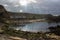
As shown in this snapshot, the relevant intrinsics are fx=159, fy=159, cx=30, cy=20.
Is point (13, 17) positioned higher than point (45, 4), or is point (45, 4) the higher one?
point (45, 4)

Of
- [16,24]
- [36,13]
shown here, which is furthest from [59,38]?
[16,24]

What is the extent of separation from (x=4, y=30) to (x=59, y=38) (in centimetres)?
122

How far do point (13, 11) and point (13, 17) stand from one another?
15cm

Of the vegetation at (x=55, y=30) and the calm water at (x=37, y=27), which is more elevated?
the calm water at (x=37, y=27)

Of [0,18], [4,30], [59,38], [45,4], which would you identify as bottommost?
[59,38]

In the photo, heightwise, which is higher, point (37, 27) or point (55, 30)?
point (37, 27)

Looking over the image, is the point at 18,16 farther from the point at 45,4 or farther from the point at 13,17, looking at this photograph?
the point at 45,4

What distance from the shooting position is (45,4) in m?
3.69

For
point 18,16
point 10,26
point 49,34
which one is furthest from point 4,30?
point 49,34

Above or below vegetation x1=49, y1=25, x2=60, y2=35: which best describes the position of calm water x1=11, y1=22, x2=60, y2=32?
above

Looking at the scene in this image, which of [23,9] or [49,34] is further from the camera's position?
[23,9]

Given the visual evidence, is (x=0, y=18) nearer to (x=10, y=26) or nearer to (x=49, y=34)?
(x=10, y=26)

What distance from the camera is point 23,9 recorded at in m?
3.71

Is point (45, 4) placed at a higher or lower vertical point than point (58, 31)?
higher
